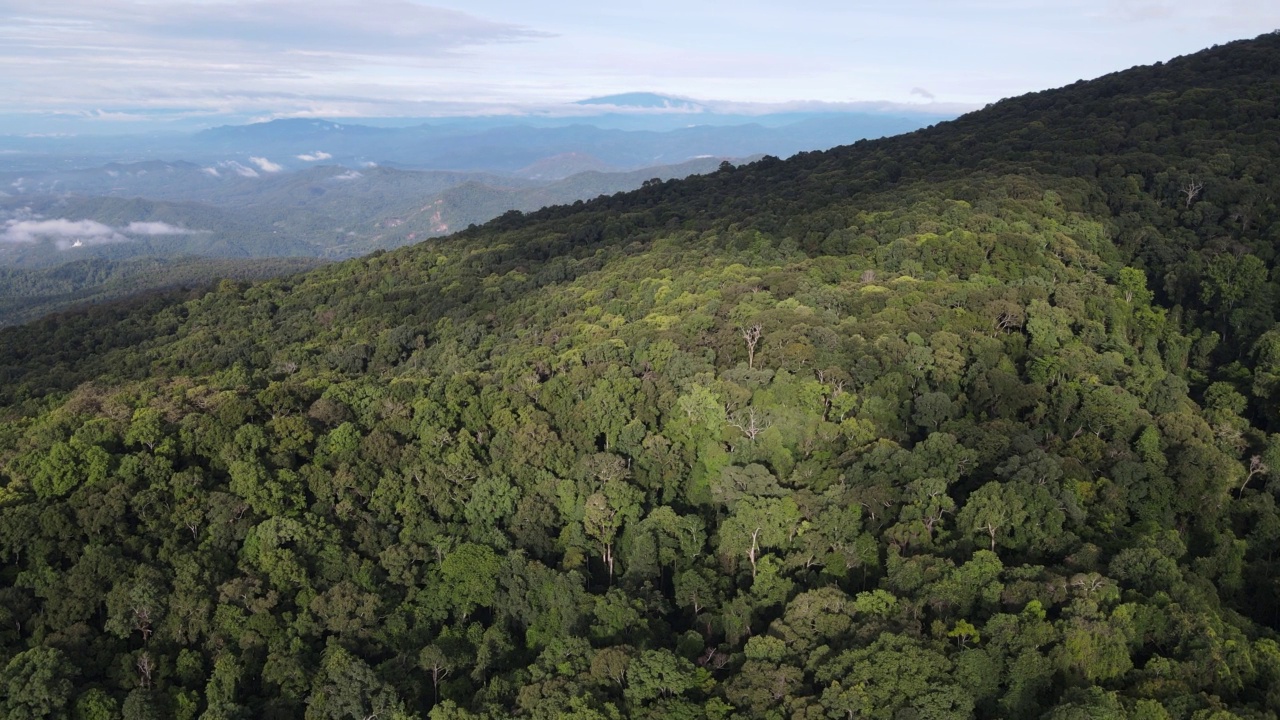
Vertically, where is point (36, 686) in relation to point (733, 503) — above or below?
below

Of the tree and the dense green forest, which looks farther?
the tree

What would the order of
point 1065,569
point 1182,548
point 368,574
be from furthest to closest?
point 368,574
point 1182,548
point 1065,569

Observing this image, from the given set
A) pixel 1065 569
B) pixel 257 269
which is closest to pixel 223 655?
pixel 1065 569

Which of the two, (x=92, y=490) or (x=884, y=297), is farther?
(x=884, y=297)

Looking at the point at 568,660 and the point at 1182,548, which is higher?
the point at 1182,548

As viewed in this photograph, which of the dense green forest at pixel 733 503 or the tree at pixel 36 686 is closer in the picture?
the dense green forest at pixel 733 503

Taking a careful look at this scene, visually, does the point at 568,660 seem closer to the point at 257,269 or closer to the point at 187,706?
the point at 187,706

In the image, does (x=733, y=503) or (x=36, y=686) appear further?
(x=733, y=503)

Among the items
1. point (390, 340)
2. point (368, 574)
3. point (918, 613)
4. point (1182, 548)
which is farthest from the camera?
point (390, 340)
